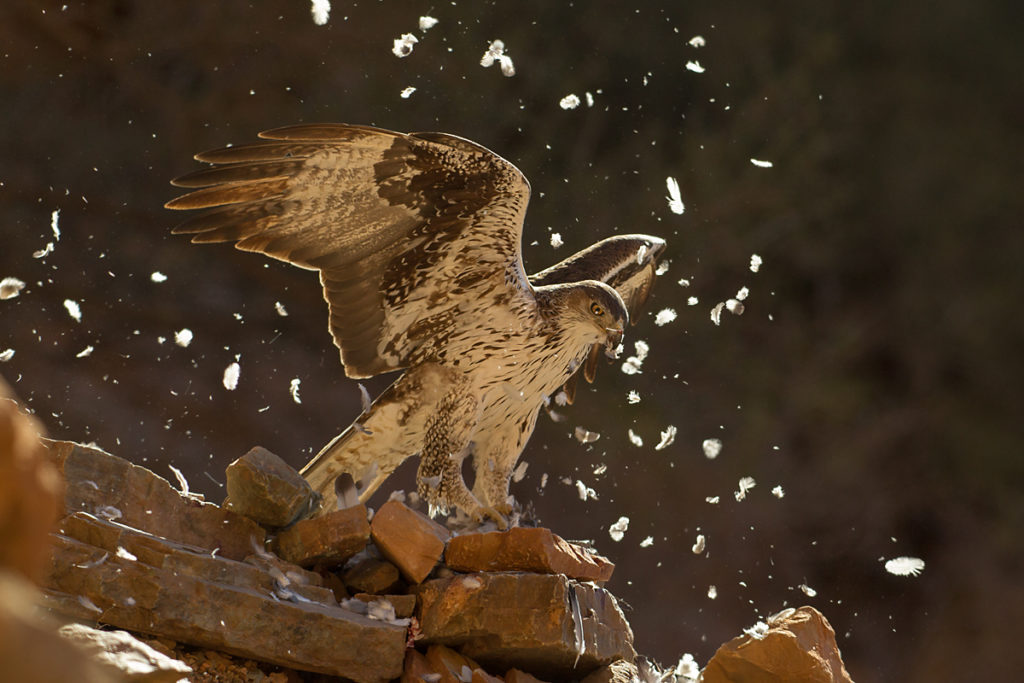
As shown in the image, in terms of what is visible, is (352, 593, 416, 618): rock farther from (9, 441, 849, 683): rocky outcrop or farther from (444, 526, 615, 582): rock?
(444, 526, 615, 582): rock

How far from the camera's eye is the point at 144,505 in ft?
6.61

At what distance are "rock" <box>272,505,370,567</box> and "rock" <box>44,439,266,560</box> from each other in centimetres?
9

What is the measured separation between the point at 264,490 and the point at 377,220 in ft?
2.87

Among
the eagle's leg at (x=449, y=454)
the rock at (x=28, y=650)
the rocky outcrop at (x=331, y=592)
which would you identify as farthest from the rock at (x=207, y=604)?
the rock at (x=28, y=650)

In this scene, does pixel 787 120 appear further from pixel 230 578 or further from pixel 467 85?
pixel 230 578

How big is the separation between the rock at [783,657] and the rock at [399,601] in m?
0.80

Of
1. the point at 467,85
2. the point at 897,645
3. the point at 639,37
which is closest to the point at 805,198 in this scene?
the point at 639,37

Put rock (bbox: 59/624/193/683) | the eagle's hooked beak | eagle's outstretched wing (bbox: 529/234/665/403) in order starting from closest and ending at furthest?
rock (bbox: 59/624/193/683)
the eagle's hooked beak
eagle's outstretched wing (bbox: 529/234/665/403)

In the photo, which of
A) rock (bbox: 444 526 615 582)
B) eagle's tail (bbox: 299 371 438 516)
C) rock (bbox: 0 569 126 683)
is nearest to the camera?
rock (bbox: 0 569 126 683)

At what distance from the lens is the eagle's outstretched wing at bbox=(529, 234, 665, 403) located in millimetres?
3166

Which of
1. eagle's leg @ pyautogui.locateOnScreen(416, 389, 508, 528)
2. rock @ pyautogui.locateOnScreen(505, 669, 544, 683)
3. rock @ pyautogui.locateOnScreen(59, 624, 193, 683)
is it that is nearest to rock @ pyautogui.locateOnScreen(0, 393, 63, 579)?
rock @ pyautogui.locateOnScreen(59, 624, 193, 683)

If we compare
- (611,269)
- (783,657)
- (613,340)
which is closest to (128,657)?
(783,657)

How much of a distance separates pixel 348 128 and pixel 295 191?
261 mm

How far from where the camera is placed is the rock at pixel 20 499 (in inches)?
26.7
